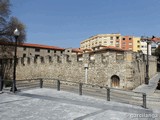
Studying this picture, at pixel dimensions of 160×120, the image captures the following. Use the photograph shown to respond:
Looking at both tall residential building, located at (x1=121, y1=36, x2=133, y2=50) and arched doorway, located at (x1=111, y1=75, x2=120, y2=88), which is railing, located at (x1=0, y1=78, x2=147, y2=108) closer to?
arched doorway, located at (x1=111, y1=75, x2=120, y2=88)

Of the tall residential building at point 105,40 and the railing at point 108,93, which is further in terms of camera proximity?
the tall residential building at point 105,40

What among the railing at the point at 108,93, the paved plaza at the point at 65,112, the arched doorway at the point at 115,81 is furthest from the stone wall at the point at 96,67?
the paved plaza at the point at 65,112

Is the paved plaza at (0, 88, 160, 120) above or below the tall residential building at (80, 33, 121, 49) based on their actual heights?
below

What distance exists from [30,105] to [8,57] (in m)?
27.6

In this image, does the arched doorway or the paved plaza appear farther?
the arched doorway

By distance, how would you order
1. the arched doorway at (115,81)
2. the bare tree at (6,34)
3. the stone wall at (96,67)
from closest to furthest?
1. the stone wall at (96,67)
2. the arched doorway at (115,81)
3. the bare tree at (6,34)

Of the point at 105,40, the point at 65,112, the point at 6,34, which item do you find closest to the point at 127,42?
the point at 105,40

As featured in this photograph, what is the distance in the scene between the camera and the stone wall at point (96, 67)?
53.5ft

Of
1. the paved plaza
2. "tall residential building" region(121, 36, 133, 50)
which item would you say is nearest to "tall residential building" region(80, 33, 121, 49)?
"tall residential building" region(121, 36, 133, 50)

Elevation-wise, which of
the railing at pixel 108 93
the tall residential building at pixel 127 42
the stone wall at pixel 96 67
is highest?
the tall residential building at pixel 127 42

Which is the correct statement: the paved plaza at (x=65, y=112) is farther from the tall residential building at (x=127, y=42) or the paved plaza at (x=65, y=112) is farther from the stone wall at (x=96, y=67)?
the tall residential building at (x=127, y=42)

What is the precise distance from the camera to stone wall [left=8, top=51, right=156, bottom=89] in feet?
53.5

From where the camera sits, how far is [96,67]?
18266 mm

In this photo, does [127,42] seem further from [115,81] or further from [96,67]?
[115,81]
